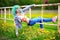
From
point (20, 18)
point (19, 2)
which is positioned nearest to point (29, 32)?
point (20, 18)

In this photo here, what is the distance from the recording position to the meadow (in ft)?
19.7

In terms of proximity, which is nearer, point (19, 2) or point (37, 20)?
point (37, 20)

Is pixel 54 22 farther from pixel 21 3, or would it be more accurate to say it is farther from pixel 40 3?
pixel 21 3

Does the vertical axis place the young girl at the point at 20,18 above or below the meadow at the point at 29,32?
above

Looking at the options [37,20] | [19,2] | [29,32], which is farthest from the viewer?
[19,2]

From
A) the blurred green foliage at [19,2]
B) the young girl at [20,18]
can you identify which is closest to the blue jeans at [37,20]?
the young girl at [20,18]

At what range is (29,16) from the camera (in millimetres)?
6367

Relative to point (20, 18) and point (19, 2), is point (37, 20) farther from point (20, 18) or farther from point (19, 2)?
point (19, 2)

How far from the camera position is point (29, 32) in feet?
21.2

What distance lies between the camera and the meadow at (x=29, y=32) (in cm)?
601

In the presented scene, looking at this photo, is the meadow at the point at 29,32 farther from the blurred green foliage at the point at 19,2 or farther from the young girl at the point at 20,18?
the blurred green foliage at the point at 19,2

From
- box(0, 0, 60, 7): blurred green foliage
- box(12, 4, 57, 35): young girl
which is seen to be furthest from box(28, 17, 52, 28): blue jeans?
box(0, 0, 60, 7): blurred green foliage

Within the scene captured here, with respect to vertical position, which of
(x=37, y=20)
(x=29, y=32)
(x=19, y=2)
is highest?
(x=19, y=2)

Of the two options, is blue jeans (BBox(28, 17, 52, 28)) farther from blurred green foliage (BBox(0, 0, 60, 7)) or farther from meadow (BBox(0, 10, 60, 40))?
blurred green foliage (BBox(0, 0, 60, 7))
